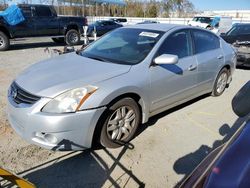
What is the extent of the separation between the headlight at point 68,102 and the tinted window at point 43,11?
438 inches

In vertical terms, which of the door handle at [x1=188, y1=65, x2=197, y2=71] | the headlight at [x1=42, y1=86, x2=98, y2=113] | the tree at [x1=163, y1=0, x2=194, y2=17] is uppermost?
the tree at [x1=163, y1=0, x2=194, y2=17]

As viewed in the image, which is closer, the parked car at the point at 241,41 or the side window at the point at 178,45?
the side window at the point at 178,45

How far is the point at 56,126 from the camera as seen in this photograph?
2922 mm

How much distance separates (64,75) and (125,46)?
1.25 metres

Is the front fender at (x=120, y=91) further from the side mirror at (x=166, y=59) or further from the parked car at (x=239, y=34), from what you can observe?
the parked car at (x=239, y=34)

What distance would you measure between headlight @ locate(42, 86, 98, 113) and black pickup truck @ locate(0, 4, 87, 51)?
401 inches

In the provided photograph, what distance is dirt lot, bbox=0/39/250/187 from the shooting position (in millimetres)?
2945

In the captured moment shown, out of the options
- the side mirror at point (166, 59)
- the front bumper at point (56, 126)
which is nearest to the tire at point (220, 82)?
the side mirror at point (166, 59)

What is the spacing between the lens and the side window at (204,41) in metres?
4.77

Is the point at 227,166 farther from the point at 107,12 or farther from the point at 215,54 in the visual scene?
the point at 107,12

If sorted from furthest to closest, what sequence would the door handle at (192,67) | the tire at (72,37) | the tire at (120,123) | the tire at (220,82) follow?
the tire at (72,37) → the tire at (220,82) → the door handle at (192,67) → the tire at (120,123)

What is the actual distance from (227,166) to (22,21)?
12641 millimetres

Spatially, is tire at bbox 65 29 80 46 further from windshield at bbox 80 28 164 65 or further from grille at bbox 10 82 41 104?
grille at bbox 10 82 41 104

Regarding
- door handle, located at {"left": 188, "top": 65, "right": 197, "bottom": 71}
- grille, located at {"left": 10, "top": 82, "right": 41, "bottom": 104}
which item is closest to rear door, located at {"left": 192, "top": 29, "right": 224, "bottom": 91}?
door handle, located at {"left": 188, "top": 65, "right": 197, "bottom": 71}
